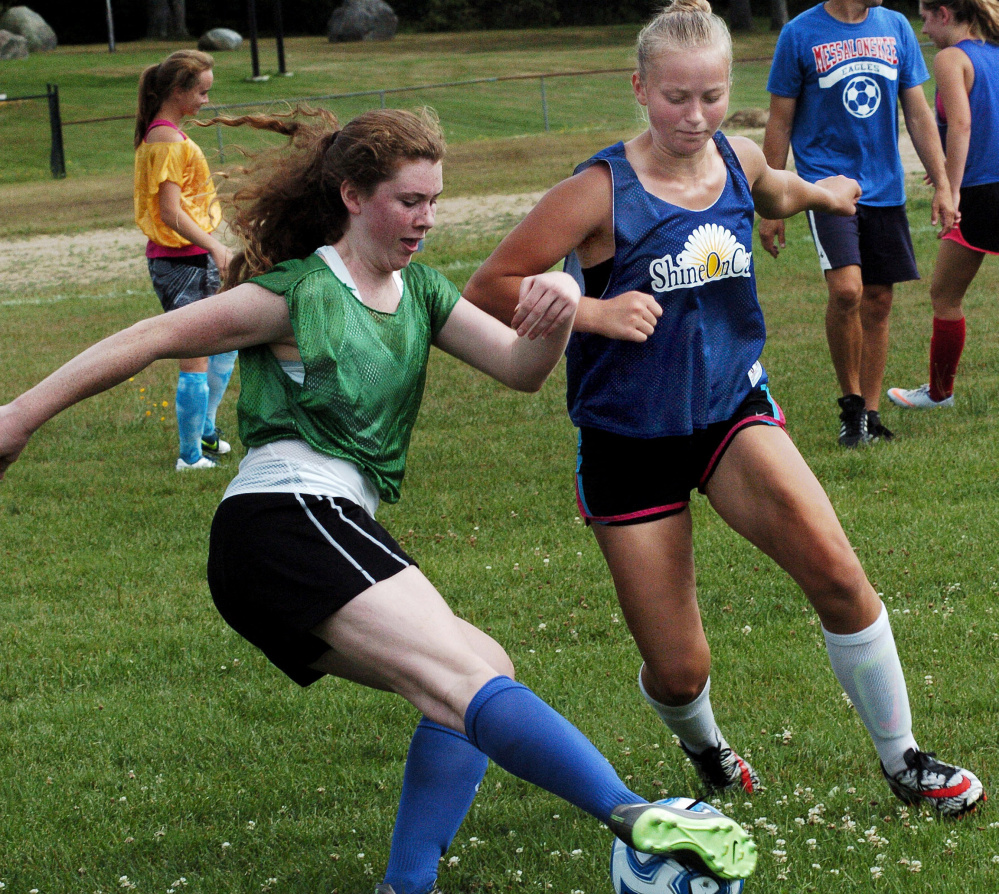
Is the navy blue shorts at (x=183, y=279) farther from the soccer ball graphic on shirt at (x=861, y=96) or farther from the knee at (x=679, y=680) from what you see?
the knee at (x=679, y=680)

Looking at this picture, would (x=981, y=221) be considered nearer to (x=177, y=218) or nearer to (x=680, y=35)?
(x=177, y=218)

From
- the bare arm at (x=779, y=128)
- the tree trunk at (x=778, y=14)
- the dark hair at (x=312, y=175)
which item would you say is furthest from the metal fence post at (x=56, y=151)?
the tree trunk at (x=778, y=14)

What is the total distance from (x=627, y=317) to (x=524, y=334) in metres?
0.33

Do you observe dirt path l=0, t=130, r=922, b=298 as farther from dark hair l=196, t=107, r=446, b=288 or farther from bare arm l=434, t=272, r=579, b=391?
bare arm l=434, t=272, r=579, b=391

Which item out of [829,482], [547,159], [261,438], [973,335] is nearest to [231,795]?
[261,438]

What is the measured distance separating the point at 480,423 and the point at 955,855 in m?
5.91

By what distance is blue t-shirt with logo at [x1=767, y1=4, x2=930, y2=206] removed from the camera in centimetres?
736

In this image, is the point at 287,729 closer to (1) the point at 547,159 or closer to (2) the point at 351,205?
(2) the point at 351,205

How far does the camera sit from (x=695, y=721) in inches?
152

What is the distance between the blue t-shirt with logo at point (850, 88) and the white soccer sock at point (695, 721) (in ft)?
14.4

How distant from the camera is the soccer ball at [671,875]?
105 inches

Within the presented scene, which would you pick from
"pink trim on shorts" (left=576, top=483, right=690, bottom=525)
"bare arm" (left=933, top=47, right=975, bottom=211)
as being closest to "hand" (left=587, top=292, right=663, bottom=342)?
"pink trim on shorts" (left=576, top=483, right=690, bottom=525)

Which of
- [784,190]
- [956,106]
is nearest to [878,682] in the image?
[784,190]

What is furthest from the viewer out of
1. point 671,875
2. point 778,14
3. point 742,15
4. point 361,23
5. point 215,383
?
point 361,23
